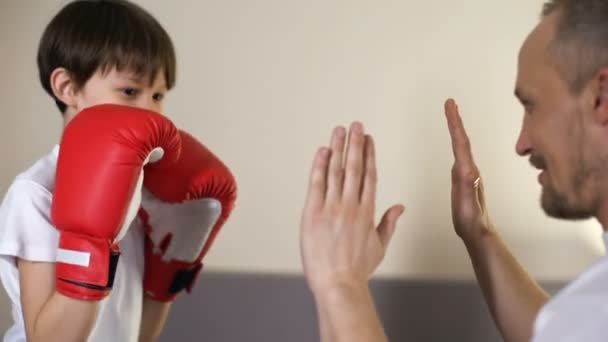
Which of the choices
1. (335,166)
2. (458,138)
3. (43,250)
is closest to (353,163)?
(335,166)

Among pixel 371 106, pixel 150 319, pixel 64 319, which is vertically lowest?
pixel 150 319

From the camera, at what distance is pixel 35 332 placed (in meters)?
0.98

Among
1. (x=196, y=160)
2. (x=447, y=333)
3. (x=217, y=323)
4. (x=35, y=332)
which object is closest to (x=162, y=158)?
(x=196, y=160)

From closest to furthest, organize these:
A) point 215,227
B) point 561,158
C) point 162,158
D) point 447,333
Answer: point 561,158 < point 162,158 < point 215,227 < point 447,333

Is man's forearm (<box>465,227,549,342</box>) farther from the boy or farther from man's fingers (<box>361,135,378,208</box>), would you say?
the boy

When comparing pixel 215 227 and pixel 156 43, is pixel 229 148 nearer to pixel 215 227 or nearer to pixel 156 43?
pixel 215 227

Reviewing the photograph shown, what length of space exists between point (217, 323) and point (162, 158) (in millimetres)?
572

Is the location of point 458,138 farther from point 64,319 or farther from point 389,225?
point 64,319

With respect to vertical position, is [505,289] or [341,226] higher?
[341,226]

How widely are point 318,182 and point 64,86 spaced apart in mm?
496

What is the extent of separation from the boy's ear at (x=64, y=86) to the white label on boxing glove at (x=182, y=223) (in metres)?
0.20

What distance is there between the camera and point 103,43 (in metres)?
1.10

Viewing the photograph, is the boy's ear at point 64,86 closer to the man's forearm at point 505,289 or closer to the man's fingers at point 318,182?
the man's fingers at point 318,182

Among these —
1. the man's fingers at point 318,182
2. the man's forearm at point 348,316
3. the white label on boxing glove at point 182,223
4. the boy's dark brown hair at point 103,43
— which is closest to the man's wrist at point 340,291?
the man's forearm at point 348,316
